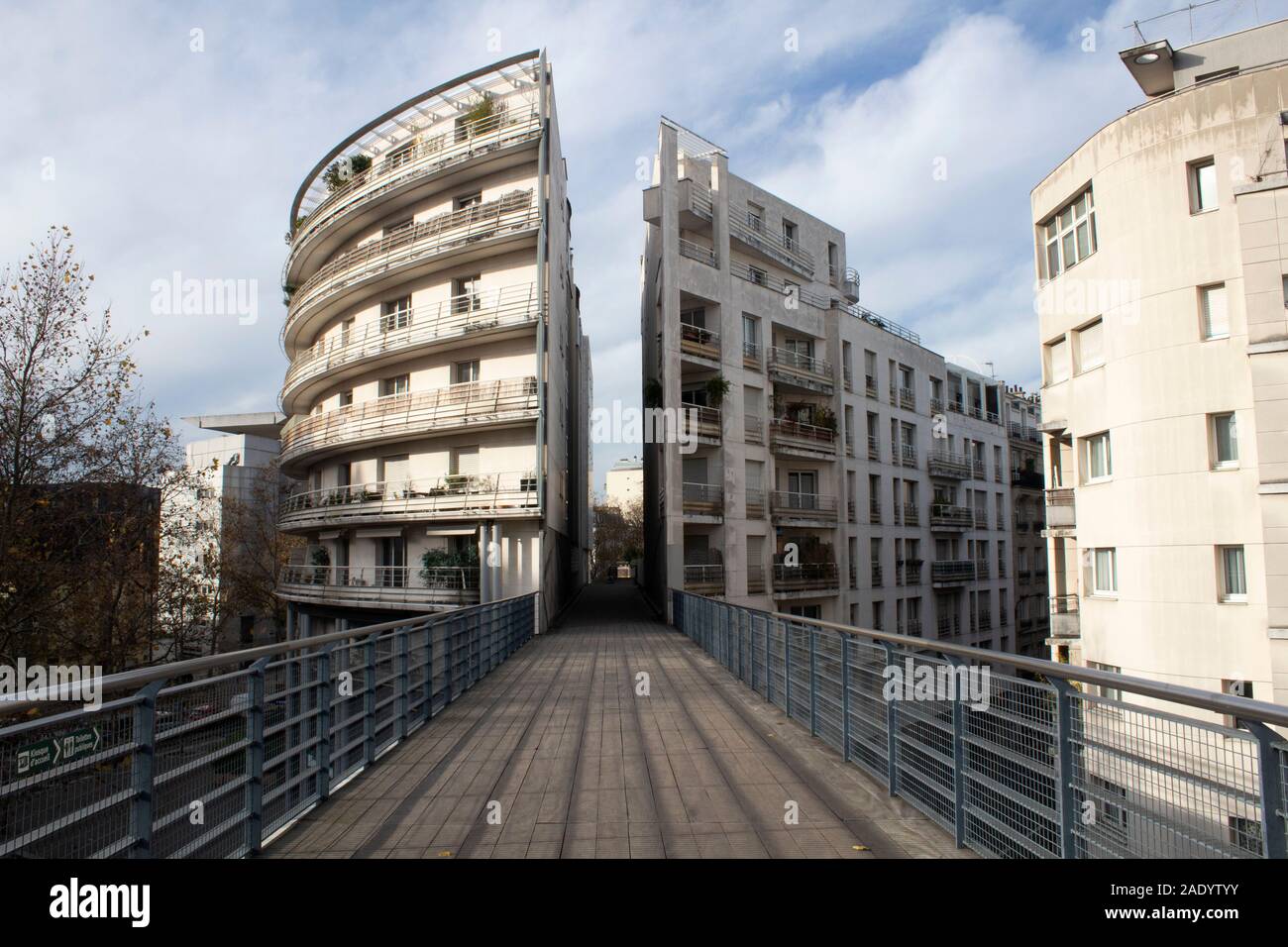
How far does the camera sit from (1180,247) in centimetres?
1570

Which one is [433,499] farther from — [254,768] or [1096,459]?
[254,768]

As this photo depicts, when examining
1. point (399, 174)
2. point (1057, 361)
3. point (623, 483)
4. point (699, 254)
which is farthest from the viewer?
point (623, 483)

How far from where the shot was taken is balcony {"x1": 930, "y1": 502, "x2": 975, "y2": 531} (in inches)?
1448

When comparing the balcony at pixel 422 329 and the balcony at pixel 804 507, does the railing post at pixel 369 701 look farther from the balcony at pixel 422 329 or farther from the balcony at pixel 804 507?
the balcony at pixel 804 507

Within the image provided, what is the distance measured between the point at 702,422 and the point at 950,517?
60.7 ft

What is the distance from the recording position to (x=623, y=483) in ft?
388

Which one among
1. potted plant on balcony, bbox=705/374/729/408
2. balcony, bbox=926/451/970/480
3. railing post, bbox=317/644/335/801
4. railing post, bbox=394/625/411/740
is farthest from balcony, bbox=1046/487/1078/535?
railing post, bbox=317/644/335/801

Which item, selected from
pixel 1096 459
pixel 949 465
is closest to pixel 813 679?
pixel 1096 459

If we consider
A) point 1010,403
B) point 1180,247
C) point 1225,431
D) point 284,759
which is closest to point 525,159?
point 1180,247

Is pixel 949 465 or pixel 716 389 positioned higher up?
pixel 716 389

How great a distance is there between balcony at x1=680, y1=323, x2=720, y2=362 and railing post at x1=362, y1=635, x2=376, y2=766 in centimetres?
2017

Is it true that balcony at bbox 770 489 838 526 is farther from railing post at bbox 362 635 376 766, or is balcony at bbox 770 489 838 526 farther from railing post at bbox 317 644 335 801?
railing post at bbox 317 644 335 801

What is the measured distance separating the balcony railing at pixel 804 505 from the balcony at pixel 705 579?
362 cm

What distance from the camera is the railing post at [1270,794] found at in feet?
7.89
